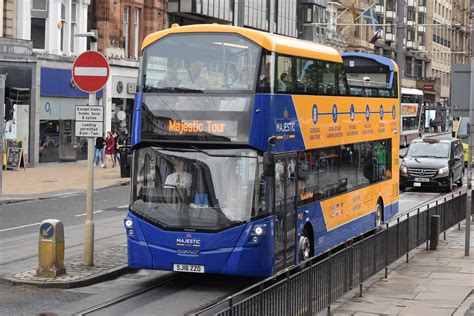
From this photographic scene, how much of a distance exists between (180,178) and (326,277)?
3075 millimetres

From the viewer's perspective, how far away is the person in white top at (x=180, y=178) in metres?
14.2

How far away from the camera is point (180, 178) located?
46.7 ft

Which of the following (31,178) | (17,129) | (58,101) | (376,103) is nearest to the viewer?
(376,103)

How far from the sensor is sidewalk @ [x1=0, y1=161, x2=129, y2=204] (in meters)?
31.4

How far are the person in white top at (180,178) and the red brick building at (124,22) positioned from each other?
34.4m

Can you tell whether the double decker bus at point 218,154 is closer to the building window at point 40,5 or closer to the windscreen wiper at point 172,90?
the windscreen wiper at point 172,90

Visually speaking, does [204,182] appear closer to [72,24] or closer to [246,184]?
[246,184]

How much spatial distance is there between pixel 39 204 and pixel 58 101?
16.6 m

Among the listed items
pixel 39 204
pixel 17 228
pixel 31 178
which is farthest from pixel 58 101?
pixel 17 228

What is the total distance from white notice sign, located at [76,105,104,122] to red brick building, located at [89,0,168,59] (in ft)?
105

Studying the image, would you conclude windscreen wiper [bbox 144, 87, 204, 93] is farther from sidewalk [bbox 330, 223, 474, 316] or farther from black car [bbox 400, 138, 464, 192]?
black car [bbox 400, 138, 464, 192]

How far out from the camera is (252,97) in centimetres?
1412

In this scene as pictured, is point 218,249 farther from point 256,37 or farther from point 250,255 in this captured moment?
point 256,37

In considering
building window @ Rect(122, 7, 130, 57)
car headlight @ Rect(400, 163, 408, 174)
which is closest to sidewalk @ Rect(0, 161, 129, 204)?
building window @ Rect(122, 7, 130, 57)
